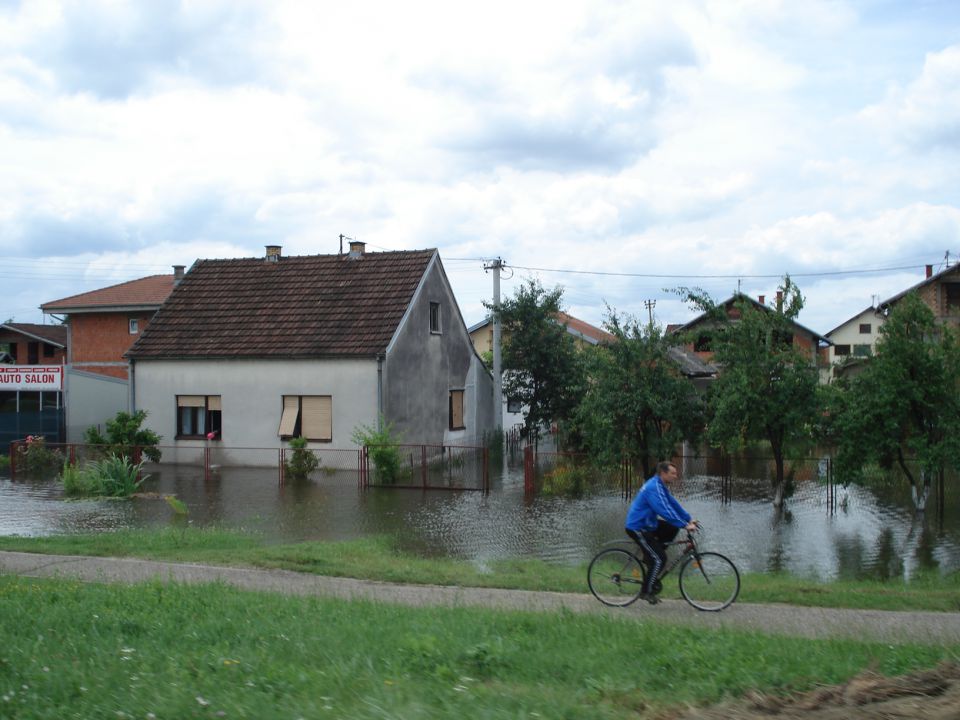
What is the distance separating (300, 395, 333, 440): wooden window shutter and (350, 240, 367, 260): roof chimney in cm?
616

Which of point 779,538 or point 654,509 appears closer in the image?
point 654,509

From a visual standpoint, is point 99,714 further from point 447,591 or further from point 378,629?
point 447,591

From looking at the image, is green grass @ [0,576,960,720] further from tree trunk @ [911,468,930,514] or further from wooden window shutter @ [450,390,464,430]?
wooden window shutter @ [450,390,464,430]

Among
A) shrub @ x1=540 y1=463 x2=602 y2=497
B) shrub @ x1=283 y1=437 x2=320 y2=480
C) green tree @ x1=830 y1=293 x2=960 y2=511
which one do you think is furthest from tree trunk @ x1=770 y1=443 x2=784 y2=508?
shrub @ x1=283 y1=437 x2=320 y2=480

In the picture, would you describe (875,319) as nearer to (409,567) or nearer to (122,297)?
(122,297)

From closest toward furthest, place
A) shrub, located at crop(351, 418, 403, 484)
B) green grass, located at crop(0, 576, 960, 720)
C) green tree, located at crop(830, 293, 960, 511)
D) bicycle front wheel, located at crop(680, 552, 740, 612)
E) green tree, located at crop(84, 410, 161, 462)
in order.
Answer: green grass, located at crop(0, 576, 960, 720), bicycle front wheel, located at crop(680, 552, 740, 612), green tree, located at crop(830, 293, 960, 511), shrub, located at crop(351, 418, 403, 484), green tree, located at crop(84, 410, 161, 462)

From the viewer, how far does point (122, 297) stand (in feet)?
151

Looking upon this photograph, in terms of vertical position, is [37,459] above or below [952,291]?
below

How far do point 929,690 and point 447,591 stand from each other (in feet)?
20.4

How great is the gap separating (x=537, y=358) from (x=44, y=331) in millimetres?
38370

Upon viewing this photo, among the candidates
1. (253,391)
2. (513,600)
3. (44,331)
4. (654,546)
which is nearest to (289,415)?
(253,391)

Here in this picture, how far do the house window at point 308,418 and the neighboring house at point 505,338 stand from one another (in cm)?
914

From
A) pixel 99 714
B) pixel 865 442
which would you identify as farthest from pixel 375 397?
pixel 99 714

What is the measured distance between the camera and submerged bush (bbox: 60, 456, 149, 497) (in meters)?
21.5
